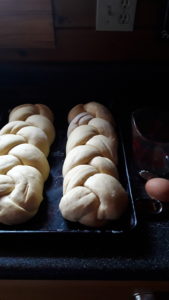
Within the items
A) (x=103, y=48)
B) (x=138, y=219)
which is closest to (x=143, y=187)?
(x=138, y=219)

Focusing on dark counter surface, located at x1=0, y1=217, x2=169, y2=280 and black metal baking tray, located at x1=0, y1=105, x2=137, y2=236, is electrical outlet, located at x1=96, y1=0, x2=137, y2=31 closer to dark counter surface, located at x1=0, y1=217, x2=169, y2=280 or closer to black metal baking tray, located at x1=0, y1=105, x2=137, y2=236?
black metal baking tray, located at x1=0, y1=105, x2=137, y2=236

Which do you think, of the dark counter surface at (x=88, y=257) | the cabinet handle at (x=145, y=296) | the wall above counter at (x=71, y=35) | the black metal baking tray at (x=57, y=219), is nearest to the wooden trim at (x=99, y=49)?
the wall above counter at (x=71, y=35)

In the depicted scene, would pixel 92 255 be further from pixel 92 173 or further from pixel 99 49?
pixel 99 49

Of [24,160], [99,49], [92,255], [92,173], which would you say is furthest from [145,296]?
[99,49]

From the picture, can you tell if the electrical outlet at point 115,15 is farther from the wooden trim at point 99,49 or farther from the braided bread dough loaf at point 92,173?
the braided bread dough loaf at point 92,173

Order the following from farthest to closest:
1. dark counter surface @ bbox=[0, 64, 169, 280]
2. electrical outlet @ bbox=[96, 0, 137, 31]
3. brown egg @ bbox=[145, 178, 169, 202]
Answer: electrical outlet @ bbox=[96, 0, 137, 31] < brown egg @ bbox=[145, 178, 169, 202] < dark counter surface @ bbox=[0, 64, 169, 280]

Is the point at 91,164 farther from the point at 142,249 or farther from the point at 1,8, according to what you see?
the point at 1,8

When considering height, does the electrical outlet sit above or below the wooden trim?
above

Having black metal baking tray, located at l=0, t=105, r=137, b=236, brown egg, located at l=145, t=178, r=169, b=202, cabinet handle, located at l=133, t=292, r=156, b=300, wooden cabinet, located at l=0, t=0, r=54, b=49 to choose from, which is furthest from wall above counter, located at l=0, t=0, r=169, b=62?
cabinet handle, located at l=133, t=292, r=156, b=300
